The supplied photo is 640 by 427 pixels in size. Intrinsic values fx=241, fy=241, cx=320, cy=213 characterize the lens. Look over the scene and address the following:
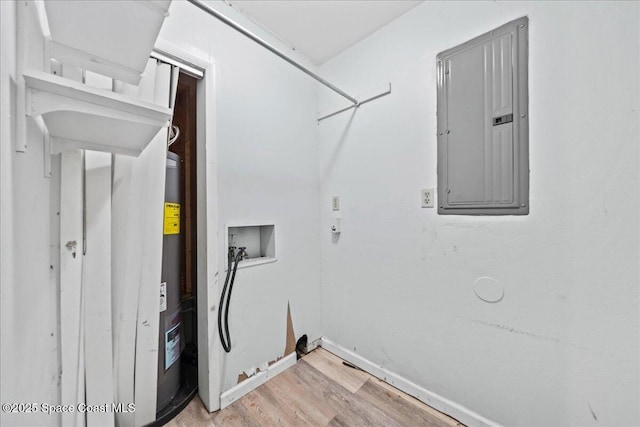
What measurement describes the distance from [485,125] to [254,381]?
2.03m

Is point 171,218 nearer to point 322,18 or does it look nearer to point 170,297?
point 170,297

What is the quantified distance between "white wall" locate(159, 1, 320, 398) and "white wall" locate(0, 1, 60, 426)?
67 centimetres

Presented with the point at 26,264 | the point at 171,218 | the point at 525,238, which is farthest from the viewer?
the point at 171,218

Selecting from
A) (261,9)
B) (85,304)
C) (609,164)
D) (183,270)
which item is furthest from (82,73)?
(609,164)

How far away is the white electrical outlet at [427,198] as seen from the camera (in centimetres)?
145

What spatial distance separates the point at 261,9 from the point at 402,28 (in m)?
0.91

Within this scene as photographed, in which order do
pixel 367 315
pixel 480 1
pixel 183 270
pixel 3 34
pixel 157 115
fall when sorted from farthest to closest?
pixel 183 270 → pixel 367 315 → pixel 480 1 → pixel 157 115 → pixel 3 34

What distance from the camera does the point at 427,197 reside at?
4.80ft

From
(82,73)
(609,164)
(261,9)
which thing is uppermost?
(261,9)

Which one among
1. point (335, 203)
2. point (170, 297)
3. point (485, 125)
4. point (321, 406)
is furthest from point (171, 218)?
point (485, 125)

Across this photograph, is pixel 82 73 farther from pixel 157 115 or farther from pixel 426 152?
pixel 426 152

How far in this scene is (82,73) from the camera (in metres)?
1.01

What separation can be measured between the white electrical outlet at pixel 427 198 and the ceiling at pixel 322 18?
45.5 inches

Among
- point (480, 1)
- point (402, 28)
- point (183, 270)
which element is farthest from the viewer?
point (183, 270)
